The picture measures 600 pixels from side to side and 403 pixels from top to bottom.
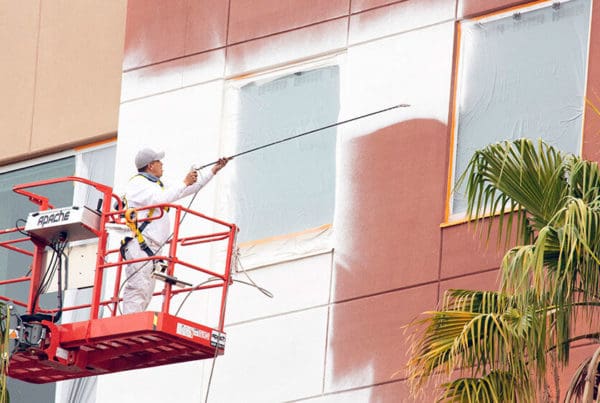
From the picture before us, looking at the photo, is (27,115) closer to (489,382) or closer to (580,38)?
(580,38)

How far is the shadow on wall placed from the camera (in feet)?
76.8

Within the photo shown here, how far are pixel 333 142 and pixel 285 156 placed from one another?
0.80 meters

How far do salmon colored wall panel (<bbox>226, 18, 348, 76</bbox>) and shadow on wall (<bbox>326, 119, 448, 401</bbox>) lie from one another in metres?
1.56

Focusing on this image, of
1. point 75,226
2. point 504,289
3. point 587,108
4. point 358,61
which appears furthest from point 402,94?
point 504,289

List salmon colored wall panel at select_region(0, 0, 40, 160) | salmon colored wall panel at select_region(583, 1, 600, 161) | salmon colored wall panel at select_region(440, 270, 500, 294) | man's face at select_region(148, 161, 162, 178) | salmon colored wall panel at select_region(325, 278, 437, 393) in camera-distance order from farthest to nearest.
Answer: salmon colored wall panel at select_region(0, 0, 40, 160) < salmon colored wall panel at select_region(325, 278, 437, 393) < salmon colored wall panel at select_region(440, 270, 500, 294) < salmon colored wall panel at select_region(583, 1, 600, 161) < man's face at select_region(148, 161, 162, 178)

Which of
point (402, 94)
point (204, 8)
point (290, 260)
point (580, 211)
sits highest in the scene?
point (204, 8)

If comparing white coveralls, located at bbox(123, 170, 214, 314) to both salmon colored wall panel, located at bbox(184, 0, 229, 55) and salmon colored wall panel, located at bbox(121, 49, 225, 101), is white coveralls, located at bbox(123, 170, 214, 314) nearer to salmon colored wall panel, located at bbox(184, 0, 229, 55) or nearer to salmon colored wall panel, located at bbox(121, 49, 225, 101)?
salmon colored wall panel, located at bbox(121, 49, 225, 101)

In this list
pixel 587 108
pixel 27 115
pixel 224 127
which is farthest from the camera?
pixel 27 115

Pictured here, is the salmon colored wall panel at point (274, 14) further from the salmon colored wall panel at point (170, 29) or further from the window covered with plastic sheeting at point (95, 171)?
the window covered with plastic sheeting at point (95, 171)

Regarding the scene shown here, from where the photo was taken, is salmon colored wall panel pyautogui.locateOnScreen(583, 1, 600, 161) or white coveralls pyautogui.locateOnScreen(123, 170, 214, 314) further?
salmon colored wall panel pyautogui.locateOnScreen(583, 1, 600, 161)

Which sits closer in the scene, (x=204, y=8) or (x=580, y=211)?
(x=580, y=211)

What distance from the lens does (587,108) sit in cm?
2266

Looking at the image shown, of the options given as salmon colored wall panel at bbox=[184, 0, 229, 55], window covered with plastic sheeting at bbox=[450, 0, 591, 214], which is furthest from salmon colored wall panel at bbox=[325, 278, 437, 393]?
salmon colored wall panel at bbox=[184, 0, 229, 55]

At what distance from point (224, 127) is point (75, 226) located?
18.4ft
